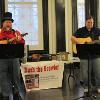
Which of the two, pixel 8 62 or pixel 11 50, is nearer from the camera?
pixel 11 50

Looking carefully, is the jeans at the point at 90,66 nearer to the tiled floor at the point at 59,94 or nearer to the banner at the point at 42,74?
the tiled floor at the point at 59,94

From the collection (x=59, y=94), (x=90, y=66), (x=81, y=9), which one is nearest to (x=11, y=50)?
(x=59, y=94)

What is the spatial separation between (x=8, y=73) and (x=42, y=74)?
1153 mm

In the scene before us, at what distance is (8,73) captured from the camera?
4211 millimetres

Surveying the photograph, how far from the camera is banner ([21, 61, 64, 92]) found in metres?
5.12

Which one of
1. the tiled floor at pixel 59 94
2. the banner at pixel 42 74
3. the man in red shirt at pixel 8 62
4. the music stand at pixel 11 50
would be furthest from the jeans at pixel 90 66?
the music stand at pixel 11 50

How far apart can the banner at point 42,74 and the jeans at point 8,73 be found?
0.85 m

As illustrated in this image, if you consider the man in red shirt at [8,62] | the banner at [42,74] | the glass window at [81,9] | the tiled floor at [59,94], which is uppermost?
the glass window at [81,9]

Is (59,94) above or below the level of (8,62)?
below

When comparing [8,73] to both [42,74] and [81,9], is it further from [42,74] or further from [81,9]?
[81,9]

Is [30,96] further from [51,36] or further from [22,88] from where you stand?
[51,36]

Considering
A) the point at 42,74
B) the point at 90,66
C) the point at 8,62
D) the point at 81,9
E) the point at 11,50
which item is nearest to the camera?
the point at 11,50

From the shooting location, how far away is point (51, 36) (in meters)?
7.80

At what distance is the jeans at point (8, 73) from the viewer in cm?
413
